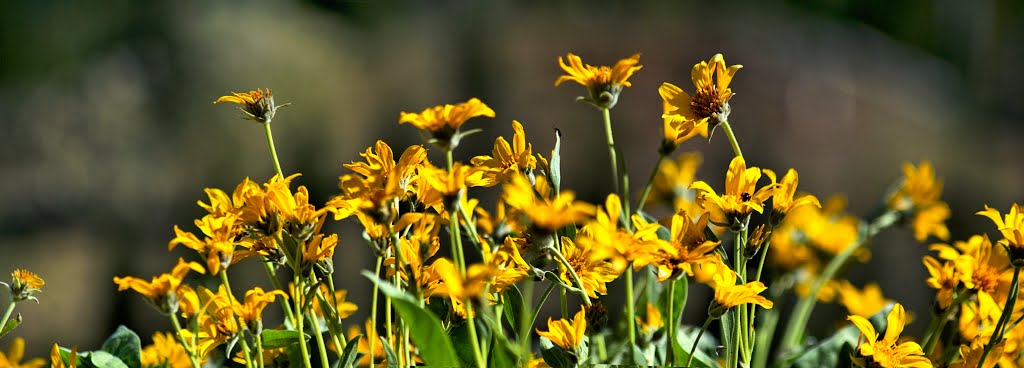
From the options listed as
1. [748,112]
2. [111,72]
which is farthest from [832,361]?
[111,72]

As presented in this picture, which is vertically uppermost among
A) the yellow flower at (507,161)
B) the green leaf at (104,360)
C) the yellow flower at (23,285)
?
the yellow flower at (507,161)

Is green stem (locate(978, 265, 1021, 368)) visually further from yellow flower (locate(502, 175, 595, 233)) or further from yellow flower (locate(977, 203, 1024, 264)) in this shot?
yellow flower (locate(502, 175, 595, 233))

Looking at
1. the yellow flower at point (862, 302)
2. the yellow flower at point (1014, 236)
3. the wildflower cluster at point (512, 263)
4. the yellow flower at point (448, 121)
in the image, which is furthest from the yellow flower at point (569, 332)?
the yellow flower at point (862, 302)

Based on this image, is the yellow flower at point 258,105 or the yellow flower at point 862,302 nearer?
the yellow flower at point 258,105

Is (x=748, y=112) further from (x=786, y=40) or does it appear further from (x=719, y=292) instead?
(x=719, y=292)

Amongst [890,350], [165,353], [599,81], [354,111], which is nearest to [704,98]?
[599,81]

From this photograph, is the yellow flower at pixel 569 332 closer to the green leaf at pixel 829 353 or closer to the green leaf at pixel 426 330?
the green leaf at pixel 426 330

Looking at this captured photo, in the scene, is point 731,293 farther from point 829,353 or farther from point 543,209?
point 829,353
